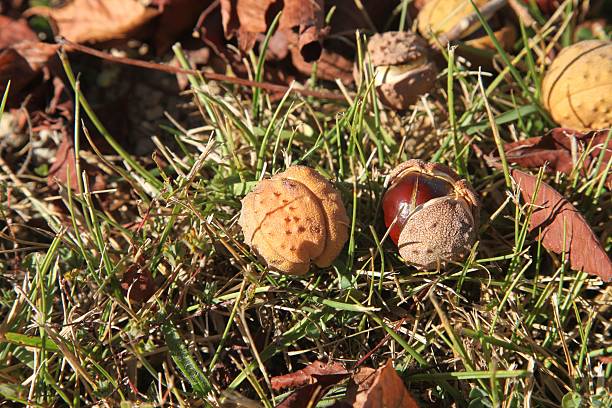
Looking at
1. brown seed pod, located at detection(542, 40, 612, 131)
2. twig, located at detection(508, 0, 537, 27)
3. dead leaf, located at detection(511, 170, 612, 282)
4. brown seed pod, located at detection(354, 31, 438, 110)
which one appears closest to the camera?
dead leaf, located at detection(511, 170, 612, 282)

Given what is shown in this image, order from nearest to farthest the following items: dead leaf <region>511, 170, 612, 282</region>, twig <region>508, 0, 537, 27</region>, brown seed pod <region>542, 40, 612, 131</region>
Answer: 1. dead leaf <region>511, 170, 612, 282</region>
2. brown seed pod <region>542, 40, 612, 131</region>
3. twig <region>508, 0, 537, 27</region>

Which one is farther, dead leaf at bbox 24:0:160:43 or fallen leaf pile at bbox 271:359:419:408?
dead leaf at bbox 24:0:160:43

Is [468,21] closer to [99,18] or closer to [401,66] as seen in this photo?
[401,66]

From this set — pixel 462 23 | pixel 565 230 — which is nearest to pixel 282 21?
pixel 462 23

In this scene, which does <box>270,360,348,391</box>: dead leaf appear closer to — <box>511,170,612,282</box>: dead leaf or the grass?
the grass

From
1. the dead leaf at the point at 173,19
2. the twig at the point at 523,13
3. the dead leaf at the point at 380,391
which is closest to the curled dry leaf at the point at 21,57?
the dead leaf at the point at 173,19

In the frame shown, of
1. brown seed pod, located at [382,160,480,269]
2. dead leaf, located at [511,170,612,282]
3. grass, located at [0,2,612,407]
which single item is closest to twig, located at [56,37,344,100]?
grass, located at [0,2,612,407]

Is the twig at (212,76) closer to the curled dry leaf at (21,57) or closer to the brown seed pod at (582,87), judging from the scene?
the curled dry leaf at (21,57)
